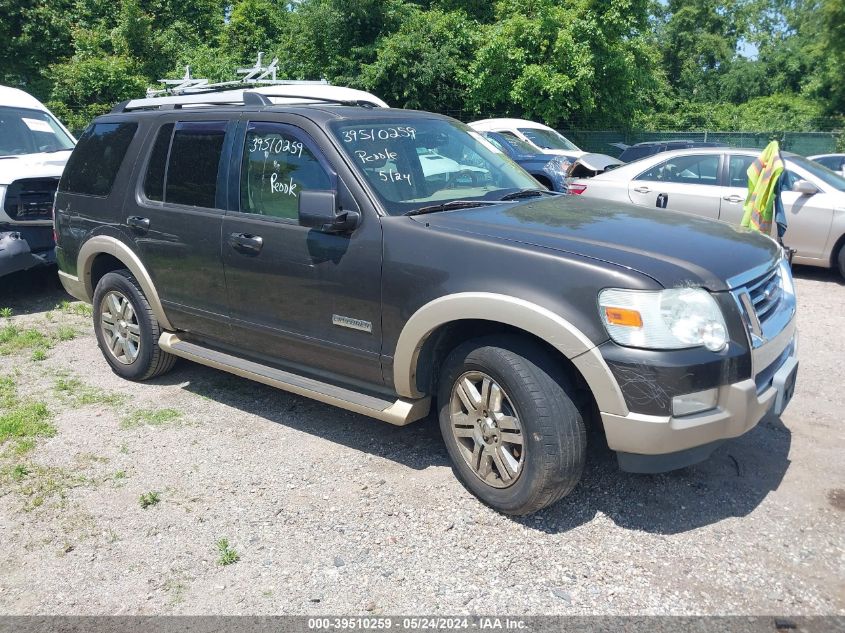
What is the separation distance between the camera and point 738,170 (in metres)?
8.70

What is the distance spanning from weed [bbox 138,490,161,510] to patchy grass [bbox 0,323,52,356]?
131 inches

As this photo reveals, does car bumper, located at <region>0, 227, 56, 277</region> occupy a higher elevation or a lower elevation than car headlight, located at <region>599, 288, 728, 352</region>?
lower

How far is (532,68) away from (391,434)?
1888 centimetres

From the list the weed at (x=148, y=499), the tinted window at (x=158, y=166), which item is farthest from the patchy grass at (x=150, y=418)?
the tinted window at (x=158, y=166)

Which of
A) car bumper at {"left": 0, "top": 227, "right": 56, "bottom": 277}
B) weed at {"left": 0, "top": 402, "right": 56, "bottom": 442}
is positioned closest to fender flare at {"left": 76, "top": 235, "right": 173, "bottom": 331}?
weed at {"left": 0, "top": 402, "right": 56, "bottom": 442}

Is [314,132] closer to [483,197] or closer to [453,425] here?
[483,197]

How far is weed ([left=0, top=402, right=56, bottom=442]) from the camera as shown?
4.76 meters

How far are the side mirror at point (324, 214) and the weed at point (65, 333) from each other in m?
4.01

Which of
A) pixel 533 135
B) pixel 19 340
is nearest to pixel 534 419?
pixel 19 340

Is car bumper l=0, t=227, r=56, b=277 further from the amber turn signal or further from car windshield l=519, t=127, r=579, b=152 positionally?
car windshield l=519, t=127, r=579, b=152

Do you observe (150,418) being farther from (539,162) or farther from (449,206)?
(539,162)

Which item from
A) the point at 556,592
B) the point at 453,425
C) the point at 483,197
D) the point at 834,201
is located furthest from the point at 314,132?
the point at 834,201

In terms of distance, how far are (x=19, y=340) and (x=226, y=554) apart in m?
4.45

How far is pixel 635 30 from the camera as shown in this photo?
23.5 m
